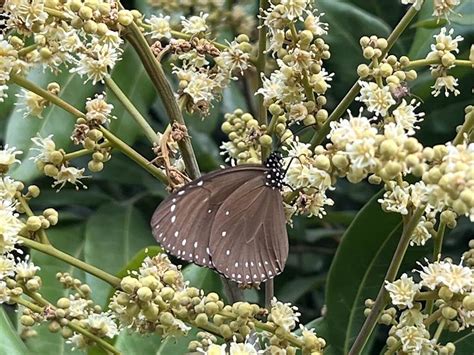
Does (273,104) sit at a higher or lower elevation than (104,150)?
higher

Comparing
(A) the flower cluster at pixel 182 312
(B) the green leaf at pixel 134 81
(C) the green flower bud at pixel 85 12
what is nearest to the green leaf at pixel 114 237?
(B) the green leaf at pixel 134 81

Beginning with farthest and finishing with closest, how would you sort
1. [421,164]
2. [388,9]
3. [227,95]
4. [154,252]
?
[227,95] → [388,9] → [154,252] → [421,164]

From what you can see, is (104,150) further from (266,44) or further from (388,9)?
(388,9)

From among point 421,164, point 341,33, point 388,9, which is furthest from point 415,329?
point 388,9

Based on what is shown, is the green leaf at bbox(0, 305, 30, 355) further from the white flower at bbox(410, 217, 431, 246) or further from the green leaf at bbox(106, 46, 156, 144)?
the green leaf at bbox(106, 46, 156, 144)

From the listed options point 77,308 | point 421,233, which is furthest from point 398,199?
point 77,308

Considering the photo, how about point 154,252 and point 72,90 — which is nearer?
Answer: point 154,252

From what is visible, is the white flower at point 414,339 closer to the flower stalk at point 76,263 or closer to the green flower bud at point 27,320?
the flower stalk at point 76,263
